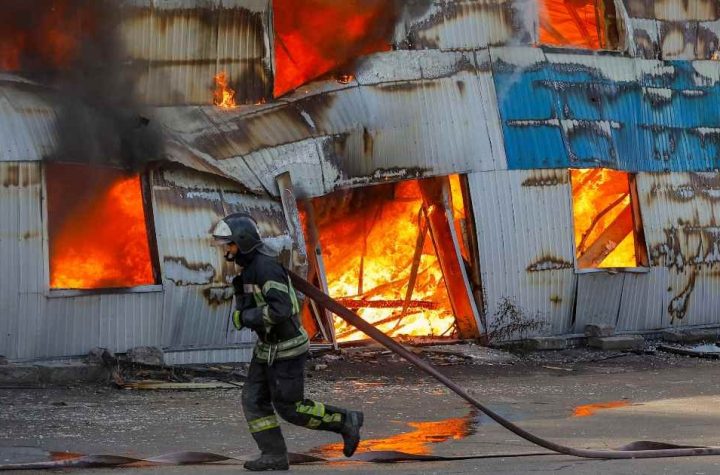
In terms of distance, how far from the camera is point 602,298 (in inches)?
695

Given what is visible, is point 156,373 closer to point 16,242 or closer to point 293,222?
point 16,242

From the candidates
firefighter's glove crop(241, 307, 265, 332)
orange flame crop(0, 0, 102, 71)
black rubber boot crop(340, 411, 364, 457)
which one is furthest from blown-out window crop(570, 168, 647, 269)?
firefighter's glove crop(241, 307, 265, 332)

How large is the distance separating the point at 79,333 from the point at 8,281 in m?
0.97

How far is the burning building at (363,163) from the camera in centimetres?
1391

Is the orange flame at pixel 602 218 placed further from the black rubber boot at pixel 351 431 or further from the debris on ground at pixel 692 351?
the black rubber boot at pixel 351 431

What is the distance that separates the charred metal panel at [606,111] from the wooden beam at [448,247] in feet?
3.62

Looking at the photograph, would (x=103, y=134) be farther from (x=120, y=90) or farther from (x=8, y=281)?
(x=8, y=281)

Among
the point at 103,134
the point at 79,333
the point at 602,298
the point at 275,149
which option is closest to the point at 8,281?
the point at 79,333

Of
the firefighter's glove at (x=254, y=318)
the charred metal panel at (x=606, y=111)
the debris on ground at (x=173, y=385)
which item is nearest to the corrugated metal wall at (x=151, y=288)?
the debris on ground at (x=173, y=385)

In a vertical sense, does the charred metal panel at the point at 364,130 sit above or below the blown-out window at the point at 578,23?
below

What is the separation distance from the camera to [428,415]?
11.9 meters

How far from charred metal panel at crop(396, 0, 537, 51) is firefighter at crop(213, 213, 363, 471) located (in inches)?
332

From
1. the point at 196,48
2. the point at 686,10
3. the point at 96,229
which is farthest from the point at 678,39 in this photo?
the point at 96,229

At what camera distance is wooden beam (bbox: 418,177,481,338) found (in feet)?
54.9
